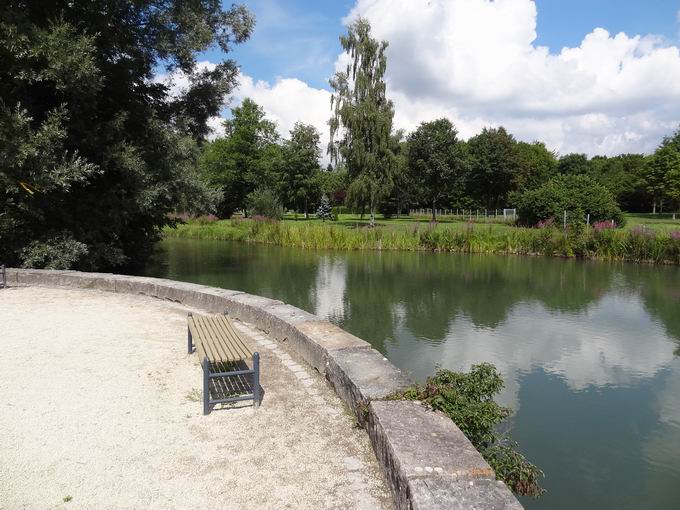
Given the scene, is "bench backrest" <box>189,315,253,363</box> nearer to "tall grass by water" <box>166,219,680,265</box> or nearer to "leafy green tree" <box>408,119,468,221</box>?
"tall grass by water" <box>166,219,680,265</box>

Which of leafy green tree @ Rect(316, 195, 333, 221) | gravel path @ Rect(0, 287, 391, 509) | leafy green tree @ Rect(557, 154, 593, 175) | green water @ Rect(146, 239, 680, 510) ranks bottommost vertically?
green water @ Rect(146, 239, 680, 510)

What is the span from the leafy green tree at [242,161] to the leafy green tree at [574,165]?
97.1 ft

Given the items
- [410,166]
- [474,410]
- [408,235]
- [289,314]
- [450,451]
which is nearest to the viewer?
[450,451]

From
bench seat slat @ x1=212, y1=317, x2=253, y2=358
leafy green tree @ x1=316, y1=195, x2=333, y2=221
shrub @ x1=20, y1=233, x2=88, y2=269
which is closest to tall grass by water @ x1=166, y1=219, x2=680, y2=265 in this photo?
shrub @ x1=20, y1=233, x2=88, y2=269

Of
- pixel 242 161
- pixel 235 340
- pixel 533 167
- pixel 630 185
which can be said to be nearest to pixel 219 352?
pixel 235 340

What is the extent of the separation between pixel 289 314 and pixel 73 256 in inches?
308

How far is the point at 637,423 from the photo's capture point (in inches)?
231

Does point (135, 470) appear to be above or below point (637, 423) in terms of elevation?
above

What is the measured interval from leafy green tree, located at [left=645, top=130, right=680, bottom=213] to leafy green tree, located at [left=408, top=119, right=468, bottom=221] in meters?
17.4

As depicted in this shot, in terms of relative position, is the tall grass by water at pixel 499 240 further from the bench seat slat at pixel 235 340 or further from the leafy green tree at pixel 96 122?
the bench seat slat at pixel 235 340

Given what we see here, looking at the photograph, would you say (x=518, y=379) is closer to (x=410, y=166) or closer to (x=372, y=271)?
(x=372, y=271)

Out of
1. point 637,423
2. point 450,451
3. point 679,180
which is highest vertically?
point 679,180

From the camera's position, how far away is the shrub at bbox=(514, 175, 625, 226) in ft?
88.0

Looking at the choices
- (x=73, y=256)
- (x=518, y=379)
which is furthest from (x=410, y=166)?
(x=518, y=379)
